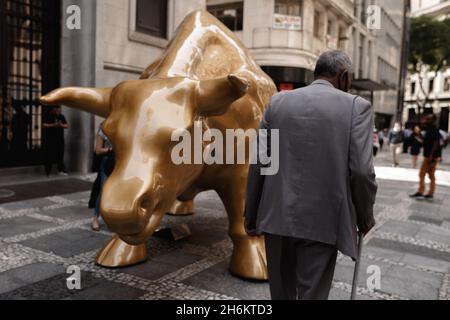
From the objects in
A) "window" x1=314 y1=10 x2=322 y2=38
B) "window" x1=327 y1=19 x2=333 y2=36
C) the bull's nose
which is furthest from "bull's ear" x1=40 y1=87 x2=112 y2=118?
"window" x1=327 y1=19 x2=333 y2=36

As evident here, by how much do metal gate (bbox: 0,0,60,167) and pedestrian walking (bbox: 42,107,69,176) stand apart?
332mm

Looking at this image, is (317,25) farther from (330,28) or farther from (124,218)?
(124,218)

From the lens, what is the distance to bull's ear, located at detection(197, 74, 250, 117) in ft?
9.57

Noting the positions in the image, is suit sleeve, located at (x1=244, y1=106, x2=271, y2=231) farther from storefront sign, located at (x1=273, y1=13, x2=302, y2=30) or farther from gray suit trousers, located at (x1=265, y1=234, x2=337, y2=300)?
storefront sign, located at (x1=273, y1=13, x2=302, y2=30)

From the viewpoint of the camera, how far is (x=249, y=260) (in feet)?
13.4

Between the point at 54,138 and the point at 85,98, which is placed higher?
the point at 85,98

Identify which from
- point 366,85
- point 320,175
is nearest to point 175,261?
point 320,175

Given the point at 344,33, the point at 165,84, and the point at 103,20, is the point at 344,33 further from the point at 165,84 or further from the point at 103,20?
the point at 165,84

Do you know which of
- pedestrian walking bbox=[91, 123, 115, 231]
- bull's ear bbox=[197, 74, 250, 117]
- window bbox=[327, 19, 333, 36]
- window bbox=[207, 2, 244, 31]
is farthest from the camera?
window bbox=[327, 19, 333, 36]

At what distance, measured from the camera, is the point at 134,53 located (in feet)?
37.1

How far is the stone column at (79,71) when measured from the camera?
34.0 ft

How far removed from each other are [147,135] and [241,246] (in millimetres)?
1778

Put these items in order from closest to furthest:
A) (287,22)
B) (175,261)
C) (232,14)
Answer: (175,261) → (287,22) → (232,14)
